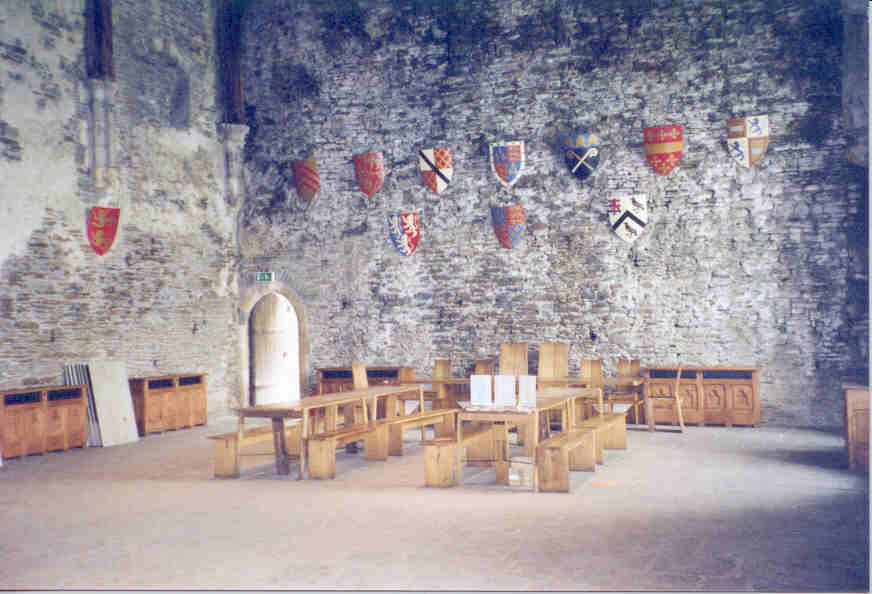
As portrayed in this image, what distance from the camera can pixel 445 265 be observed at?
10.9 meters

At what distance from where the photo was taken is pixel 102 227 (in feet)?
31.1

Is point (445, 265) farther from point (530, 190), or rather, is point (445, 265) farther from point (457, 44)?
point (457, 44)

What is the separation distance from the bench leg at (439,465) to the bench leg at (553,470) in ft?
2.13

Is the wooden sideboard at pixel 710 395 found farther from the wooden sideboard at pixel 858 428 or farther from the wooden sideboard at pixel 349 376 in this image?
the wooden sideboard at pixel 349 376

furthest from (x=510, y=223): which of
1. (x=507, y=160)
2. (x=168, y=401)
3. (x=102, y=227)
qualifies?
(x=102, y=227)

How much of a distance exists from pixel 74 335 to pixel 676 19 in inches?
314

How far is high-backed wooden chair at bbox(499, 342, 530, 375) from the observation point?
10.2m

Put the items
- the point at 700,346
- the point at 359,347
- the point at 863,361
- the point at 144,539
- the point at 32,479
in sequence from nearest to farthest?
the point at 144,539
the point at 32,479
the point at 863,361
the point at 700,346
the point at 359,347

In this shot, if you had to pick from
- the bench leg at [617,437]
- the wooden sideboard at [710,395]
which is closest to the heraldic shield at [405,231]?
the wooden sideboard at [710,395]

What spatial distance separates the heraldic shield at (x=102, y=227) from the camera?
938 cm

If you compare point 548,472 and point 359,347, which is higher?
point 359,347

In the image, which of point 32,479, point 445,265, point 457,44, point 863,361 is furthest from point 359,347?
point 863,361

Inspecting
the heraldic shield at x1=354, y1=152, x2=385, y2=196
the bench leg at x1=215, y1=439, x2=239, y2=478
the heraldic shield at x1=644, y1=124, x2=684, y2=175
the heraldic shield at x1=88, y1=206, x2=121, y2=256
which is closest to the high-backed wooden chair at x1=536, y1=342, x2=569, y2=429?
the heraldic shield at x1=644, y1=124, x2=684, y2=175

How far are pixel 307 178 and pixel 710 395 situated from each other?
6025 mm
